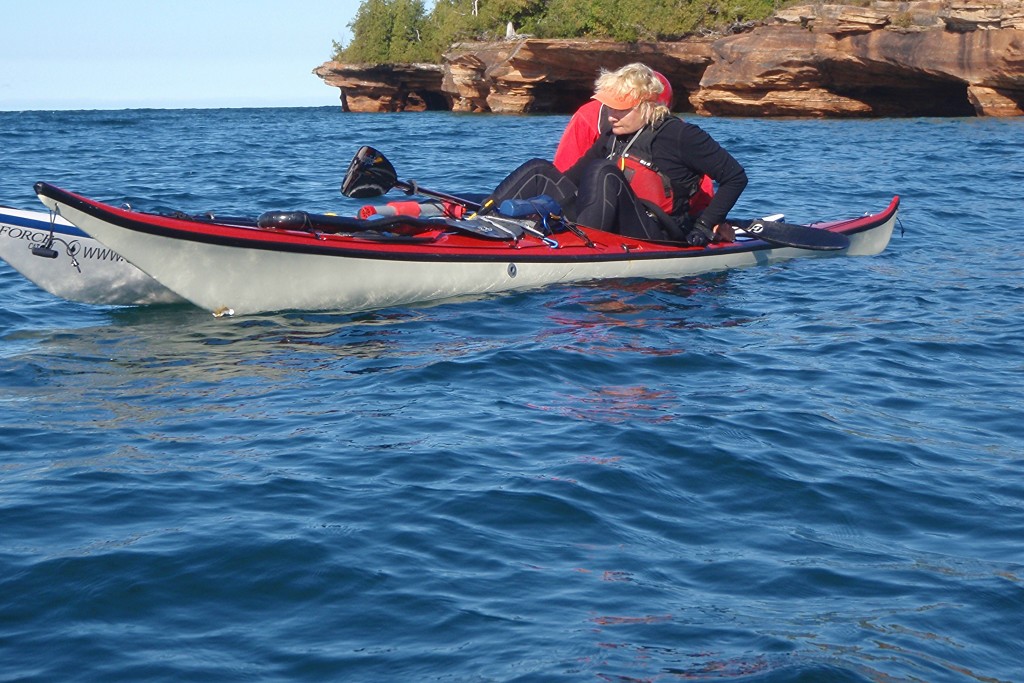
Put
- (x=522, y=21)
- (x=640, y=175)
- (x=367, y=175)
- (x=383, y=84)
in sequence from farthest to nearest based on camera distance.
Result: (x=383, y=84) < (x=522, y=21) < (x=640, y=175) < (x=367, y=175)

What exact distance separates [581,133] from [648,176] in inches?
28.5

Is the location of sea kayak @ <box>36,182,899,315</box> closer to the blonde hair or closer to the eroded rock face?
the blonde hair

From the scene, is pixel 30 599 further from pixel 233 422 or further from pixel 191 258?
pixel 191 258

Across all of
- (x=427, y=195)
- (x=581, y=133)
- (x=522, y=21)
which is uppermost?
(x=522, y=21)

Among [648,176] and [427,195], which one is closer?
[648,176]

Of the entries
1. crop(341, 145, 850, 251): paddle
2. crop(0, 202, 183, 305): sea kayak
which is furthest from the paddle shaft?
crop(0, 202, 183, 305): sea kayak

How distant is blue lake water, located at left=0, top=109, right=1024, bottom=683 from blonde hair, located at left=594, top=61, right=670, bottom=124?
1.30 m

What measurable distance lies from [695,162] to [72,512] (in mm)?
5347

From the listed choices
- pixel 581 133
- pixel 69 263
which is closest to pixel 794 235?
pixel 581 133

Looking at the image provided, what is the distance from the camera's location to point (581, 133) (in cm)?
880

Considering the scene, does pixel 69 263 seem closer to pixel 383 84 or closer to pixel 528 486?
pixel 528 486

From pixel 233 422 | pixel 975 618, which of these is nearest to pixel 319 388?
pixel 233 422

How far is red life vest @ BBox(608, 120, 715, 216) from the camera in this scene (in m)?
8.32

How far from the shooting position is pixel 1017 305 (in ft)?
26.0
